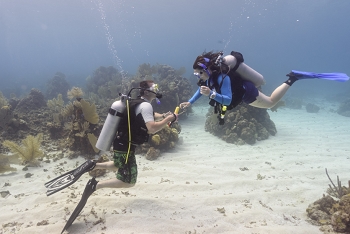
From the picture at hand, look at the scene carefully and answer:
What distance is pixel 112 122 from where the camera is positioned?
12.6 ft

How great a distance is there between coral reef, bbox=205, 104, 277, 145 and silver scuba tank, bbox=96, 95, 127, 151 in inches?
271

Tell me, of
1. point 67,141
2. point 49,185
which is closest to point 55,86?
point 67,141

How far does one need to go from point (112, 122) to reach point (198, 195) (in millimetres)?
2921

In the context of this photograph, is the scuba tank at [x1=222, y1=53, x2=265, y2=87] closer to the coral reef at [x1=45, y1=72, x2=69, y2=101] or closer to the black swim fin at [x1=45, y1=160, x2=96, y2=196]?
the black swim fin at [x1=45, y1=160, x2=96, y2=196]

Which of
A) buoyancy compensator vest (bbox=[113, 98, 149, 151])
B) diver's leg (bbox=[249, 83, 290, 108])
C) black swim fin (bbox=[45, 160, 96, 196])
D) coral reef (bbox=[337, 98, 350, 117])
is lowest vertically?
coral reef (bbox=[337, 98, 350, 117])

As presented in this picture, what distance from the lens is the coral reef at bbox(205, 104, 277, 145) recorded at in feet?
31.4

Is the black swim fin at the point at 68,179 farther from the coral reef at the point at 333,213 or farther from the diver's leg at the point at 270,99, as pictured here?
the coral reef at the point at 333,213

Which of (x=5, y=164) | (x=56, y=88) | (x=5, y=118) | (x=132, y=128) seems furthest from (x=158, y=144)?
(x=56, y=88)

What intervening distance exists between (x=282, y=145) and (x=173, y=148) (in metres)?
5.41

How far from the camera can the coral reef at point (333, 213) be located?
11.6ft

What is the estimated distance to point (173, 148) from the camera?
27.3 feet

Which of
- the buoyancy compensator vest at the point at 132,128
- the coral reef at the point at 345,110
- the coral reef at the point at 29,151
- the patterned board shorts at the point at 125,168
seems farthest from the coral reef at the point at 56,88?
the coral reef at the point at 345,110

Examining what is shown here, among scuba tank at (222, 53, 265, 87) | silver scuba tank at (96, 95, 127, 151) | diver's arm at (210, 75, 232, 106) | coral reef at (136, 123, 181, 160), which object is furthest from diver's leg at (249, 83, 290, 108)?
coral reef at (136, 123, 181, 160)

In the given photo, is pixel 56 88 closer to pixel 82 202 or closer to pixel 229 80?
pixel 82 202
